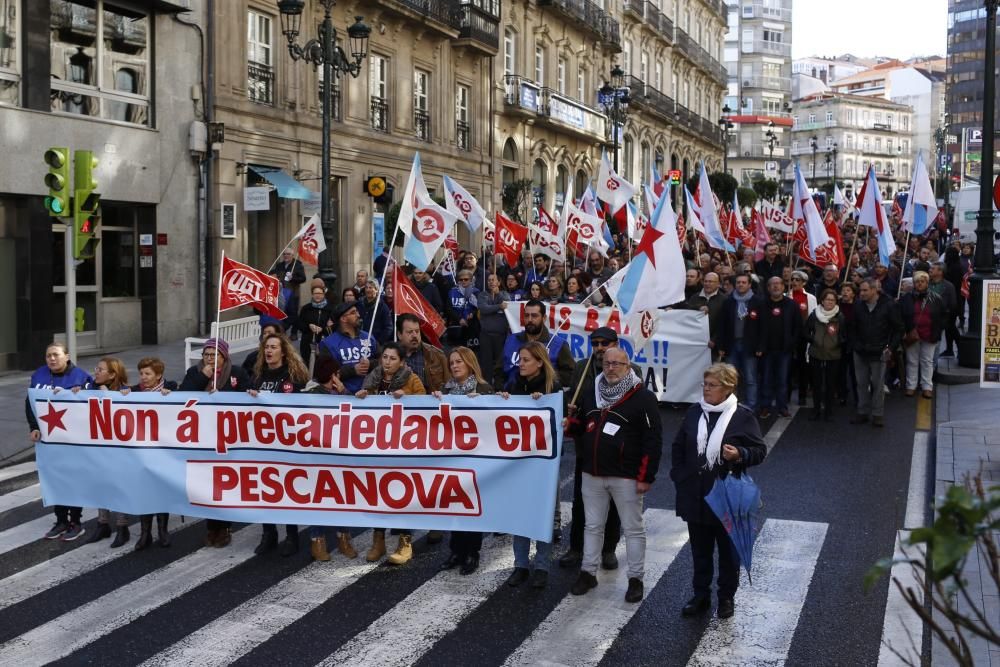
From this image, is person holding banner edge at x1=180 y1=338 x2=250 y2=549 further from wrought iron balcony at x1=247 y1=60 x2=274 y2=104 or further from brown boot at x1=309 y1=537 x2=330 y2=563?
wrought iron balcony at x1=247 y1=60 x2=274 y2=104

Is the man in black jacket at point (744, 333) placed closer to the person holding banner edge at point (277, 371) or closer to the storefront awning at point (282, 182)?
the person holding banner edge at point (277, 371)

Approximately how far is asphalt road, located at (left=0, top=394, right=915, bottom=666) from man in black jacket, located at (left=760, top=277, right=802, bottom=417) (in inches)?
164

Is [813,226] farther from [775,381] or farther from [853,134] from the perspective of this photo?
[853,134]

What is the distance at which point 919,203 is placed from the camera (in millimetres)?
18125

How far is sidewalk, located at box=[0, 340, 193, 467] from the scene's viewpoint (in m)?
11.2

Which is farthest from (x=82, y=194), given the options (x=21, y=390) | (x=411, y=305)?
(x=411, y=305)

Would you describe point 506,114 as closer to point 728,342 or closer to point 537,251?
point 537,251

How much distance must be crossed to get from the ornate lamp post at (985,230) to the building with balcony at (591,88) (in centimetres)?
1387

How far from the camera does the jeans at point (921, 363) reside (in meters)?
13.8

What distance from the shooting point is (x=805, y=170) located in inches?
5320

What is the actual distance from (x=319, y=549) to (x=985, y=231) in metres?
12.3

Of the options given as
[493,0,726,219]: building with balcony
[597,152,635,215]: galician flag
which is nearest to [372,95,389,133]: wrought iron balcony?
[493,0,726,219]: building with balcony

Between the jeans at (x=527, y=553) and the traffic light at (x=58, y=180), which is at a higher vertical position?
the traffic light at (x=58, y=180)

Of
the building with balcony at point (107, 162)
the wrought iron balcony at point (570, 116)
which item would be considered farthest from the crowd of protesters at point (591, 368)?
the wrought iron balcony at point (570, 116)
